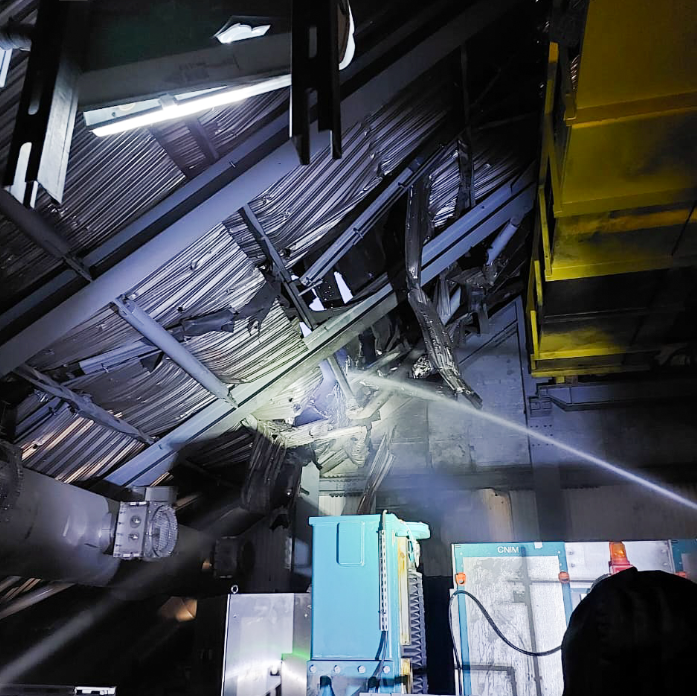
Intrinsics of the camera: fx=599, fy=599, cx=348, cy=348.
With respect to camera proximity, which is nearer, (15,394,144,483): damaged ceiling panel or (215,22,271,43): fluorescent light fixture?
(215,22,271,43): fluorescent light fixture

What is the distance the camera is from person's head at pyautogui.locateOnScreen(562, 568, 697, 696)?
0.98 metres

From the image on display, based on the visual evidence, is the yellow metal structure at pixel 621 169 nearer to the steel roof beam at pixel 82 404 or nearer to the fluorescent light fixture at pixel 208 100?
the fluorescent light fixture at pixel 208 100

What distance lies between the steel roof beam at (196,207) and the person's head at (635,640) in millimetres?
2223

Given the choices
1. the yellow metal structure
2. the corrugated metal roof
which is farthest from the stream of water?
the corrugated metal roof

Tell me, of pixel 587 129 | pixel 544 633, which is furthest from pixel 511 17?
pixel 544 633

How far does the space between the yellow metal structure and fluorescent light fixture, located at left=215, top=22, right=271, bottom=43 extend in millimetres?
1530

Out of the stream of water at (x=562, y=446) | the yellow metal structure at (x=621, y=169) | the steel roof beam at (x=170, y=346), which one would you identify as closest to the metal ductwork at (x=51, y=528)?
the steel roof beam at (x=170, y=346)

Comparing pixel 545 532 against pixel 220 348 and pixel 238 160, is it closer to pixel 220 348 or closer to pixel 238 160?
pixel 220 348

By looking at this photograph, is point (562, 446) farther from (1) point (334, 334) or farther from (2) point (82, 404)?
(2) point (82, 404)

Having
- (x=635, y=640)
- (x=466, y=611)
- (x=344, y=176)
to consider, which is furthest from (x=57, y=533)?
(x=635, y=640)

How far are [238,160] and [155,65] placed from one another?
134 centimetres

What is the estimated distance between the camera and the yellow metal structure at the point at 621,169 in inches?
96.9

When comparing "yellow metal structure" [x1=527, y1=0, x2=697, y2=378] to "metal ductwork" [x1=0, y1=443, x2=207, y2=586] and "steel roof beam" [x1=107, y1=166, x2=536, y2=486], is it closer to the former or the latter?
"steel roof beam" [x1=107, y1=166, x2=536, y2=486]

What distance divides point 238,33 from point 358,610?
9.80ft
